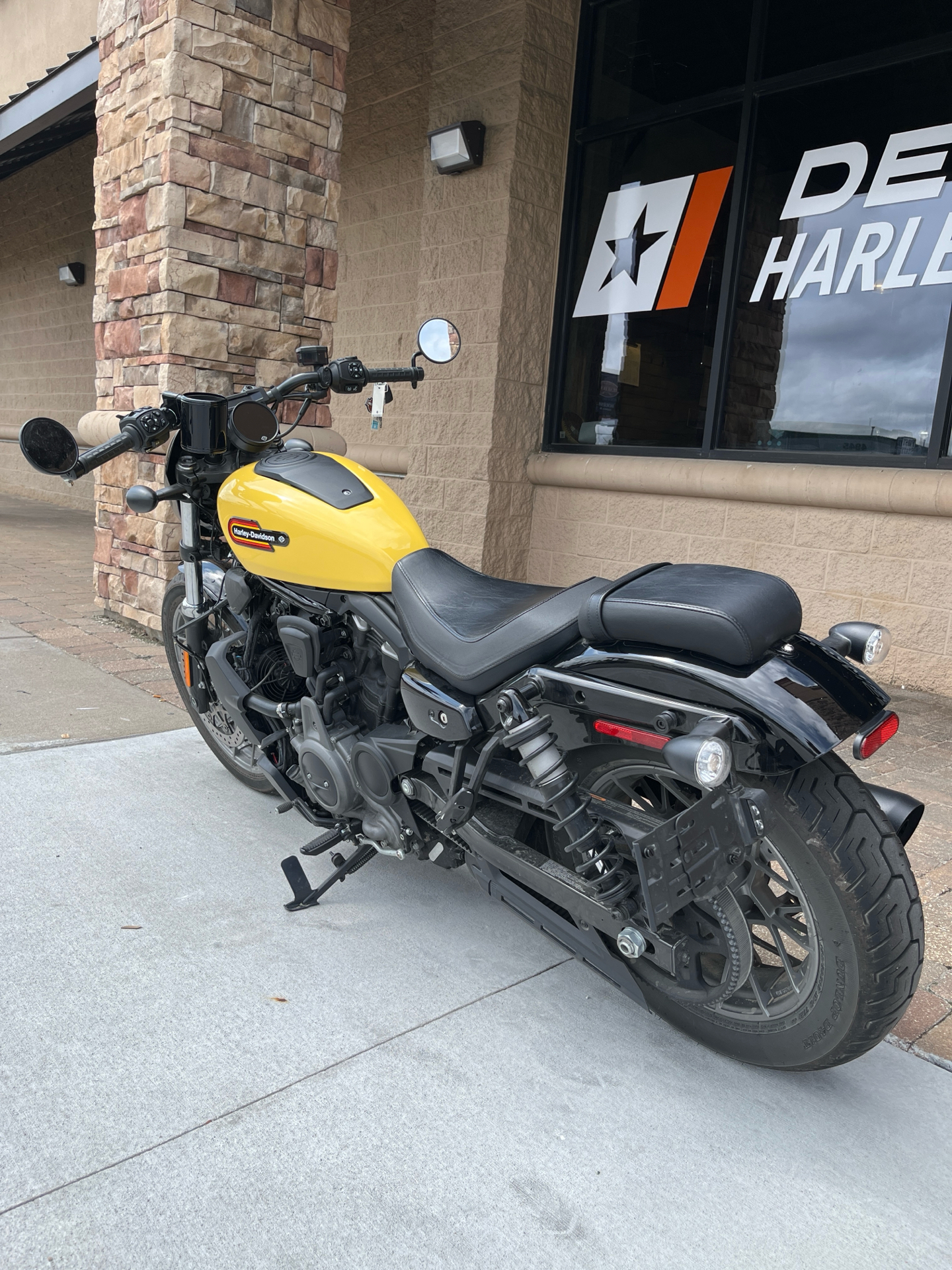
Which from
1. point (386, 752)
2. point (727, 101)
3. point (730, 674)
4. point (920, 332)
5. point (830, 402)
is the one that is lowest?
point (386, 752)

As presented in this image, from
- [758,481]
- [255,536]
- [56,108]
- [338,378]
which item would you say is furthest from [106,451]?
[56,108]

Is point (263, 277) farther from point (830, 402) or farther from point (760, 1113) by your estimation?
point (760, 1113)

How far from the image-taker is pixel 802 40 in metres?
5.55

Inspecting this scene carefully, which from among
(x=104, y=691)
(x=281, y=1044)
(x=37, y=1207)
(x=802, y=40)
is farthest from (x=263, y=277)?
(x=37, y=1207)

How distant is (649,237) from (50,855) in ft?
18.1

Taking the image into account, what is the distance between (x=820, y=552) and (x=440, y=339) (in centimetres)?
322

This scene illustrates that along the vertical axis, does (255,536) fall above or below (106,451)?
below

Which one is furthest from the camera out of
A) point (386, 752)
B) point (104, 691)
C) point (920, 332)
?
point (920, 332)

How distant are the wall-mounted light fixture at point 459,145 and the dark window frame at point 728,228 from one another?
0.69 meters

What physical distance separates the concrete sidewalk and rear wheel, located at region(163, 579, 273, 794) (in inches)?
26.0

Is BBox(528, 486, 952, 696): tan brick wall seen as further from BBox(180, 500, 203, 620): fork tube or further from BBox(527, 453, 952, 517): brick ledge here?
BBox(180, 500, 203, 620): fork tube

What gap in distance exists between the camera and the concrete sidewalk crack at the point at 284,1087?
155 centimetres

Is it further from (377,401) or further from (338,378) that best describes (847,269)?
(338,378)

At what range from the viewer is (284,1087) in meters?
1.82
